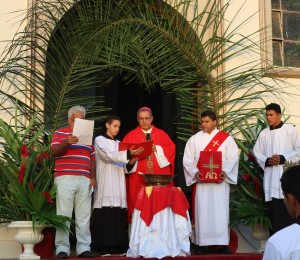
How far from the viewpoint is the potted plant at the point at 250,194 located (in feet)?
30.3

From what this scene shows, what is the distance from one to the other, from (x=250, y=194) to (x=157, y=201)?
178cm

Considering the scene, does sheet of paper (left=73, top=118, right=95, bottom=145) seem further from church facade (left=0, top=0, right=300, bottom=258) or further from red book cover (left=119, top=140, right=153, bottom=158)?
church facade (left=0, top=0, right=300, bottom=258)

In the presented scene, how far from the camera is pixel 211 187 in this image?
29.3 feet

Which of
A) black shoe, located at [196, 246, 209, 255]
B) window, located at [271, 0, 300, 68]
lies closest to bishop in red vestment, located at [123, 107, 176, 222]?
black shoe, located at [196, 246, 209, 255]

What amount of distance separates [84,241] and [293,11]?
206 inches

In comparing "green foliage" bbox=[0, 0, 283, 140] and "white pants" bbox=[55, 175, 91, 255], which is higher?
"green foliage" bbox=[0, 0, 283, 140]

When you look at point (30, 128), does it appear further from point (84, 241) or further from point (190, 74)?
point (190, 74)

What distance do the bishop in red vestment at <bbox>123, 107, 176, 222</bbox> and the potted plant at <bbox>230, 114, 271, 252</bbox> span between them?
41.6 inches

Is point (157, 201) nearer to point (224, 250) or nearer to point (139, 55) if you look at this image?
point (224, 250)

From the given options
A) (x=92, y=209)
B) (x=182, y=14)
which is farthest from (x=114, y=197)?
(x=182, y=14)

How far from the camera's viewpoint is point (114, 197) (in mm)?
8523

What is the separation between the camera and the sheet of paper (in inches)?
308

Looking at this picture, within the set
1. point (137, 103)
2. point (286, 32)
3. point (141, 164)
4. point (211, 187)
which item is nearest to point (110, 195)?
point (141, 164)

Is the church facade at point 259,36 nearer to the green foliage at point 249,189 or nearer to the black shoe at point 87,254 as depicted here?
the green foliage at point 249,189
